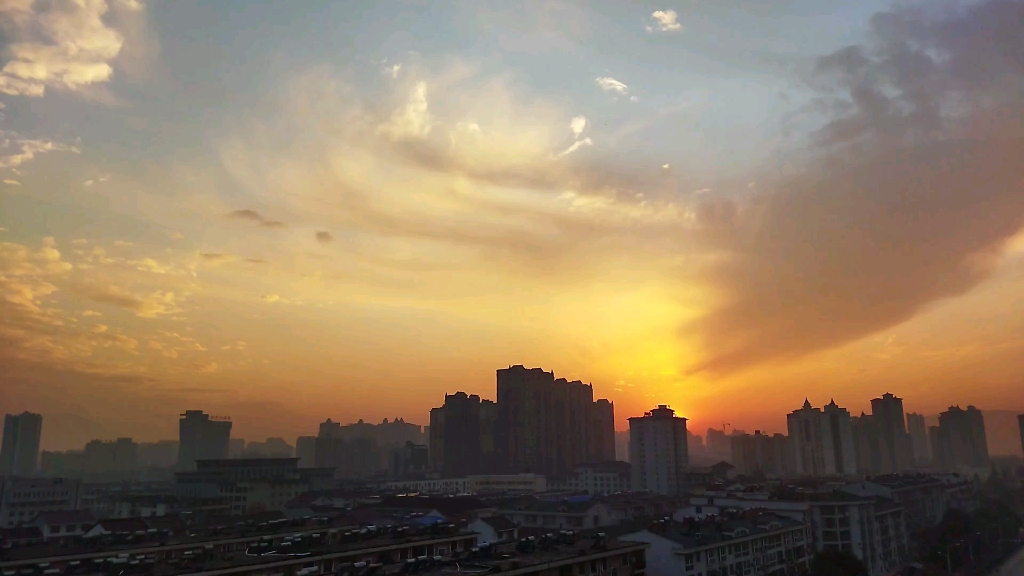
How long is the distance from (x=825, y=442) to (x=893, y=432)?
31678mm

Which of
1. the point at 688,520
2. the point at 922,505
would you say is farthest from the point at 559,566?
the point at 922,505

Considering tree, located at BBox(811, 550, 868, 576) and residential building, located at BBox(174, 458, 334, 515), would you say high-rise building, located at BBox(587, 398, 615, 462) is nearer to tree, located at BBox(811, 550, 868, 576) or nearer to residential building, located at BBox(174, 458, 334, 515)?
residential building, located at BBox(174, 458, 334, 515)

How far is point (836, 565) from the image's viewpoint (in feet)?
119

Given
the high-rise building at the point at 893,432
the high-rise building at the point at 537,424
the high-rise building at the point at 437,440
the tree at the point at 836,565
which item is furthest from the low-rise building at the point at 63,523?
the high-rise building at the point at 893,432

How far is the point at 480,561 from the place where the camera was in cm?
2391

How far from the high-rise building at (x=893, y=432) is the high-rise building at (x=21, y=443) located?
529 ft

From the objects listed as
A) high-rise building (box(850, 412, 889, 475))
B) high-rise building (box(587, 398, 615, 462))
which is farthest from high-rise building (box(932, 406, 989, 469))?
high-rise building (box(587, 398, 615, 462))

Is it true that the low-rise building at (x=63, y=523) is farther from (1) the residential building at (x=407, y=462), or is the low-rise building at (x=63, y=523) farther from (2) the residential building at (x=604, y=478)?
(1) the residential building at (x=407, y=462)

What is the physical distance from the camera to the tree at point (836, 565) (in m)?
36.0

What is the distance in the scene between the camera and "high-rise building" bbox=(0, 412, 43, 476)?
121 meters

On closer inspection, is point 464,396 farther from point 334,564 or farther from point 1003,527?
point 334,564

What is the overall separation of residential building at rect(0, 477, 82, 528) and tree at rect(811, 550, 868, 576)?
225ft

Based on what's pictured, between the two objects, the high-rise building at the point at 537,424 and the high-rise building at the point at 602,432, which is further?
the high-rise building at the point at 602,432

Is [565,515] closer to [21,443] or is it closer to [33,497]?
[33,497]
